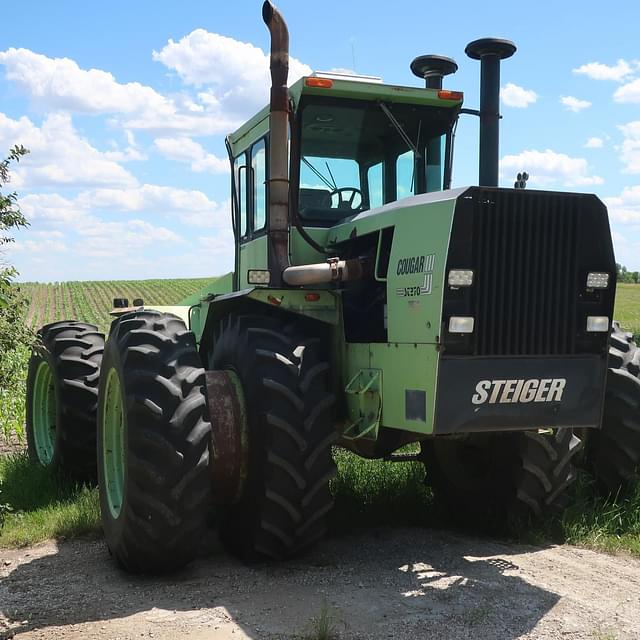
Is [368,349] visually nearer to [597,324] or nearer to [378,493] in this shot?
[597,324]

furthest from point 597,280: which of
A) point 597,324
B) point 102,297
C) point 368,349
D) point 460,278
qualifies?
point 102,297

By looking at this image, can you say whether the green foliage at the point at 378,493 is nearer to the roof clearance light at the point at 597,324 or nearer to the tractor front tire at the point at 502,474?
the tractor front tire at the point at 502,474

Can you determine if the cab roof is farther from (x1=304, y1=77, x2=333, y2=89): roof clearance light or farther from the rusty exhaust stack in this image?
the rusty exhaust stack

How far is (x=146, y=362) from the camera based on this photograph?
501cm

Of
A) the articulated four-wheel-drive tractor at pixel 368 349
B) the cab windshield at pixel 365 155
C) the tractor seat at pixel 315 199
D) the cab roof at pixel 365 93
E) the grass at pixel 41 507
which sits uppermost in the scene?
the cab roof at pixel 365 93

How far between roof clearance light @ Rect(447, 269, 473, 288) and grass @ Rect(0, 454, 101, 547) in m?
3.29

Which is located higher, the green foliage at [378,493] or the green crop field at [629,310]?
→ the green crop field at [629,310]

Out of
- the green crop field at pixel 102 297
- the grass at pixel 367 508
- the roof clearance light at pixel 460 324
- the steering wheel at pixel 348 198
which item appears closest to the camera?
the roof clearance light at pixel 460 324

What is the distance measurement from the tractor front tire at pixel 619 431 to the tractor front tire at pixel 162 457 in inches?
118

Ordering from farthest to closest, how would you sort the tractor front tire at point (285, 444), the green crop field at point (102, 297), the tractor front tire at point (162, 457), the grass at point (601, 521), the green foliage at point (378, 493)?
the green crop field at point (102, 297), the green foliage at point (378, 493), the grass at point (601, 521), the tractor front tire at point (285, 444), the tractor front tire at point (162, 457)

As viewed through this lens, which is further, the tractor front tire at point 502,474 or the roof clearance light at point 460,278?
the tractor front tire at point 502,474

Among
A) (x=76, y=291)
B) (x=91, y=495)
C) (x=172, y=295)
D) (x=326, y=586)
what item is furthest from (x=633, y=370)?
(x=76, y=291)

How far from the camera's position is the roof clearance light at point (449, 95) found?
607cm

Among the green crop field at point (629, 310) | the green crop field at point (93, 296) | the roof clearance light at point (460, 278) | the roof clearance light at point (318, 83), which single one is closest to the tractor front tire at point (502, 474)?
the roof clearance light at point (460, 278)
